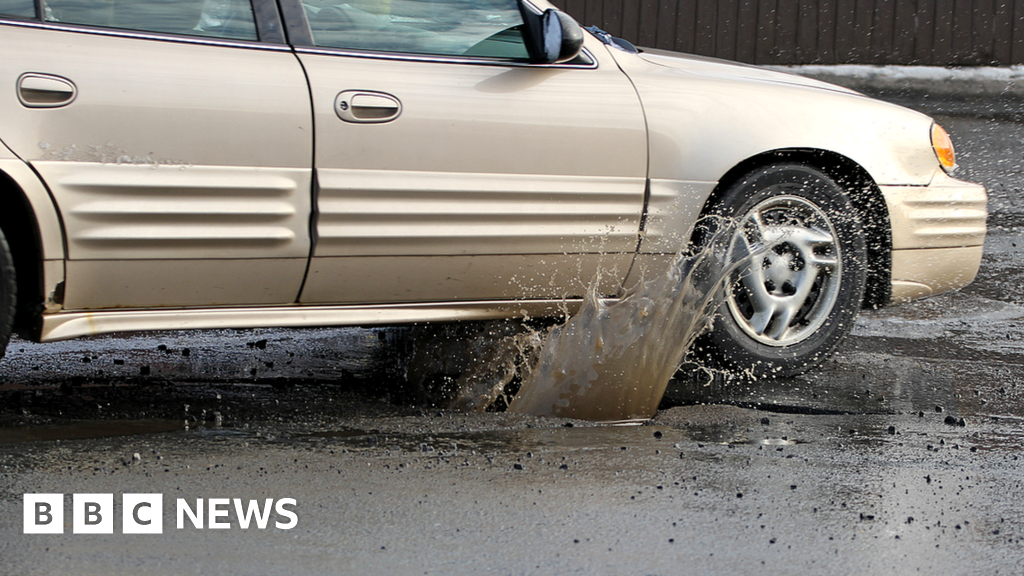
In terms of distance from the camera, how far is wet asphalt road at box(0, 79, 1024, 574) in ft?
8.58

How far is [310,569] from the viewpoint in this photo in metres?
2.50

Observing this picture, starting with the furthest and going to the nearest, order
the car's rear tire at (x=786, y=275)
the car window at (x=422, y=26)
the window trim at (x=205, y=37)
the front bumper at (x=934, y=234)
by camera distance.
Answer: the front bumper at (x=934, y=234) < the car's rear tire at (x=786, y=275) < the car window at (x=422, y=26) < the window trim at (x=205, y=37)

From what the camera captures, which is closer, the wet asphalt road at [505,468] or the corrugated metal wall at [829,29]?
the wet asphalt road at [505,468]

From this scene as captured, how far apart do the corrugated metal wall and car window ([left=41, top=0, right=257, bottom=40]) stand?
945 cm

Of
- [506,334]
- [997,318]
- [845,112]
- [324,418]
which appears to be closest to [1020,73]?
[997,318]

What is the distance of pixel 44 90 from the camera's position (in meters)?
3.26

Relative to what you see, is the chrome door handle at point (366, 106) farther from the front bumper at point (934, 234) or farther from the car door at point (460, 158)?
the front bumper at point (934, 234)

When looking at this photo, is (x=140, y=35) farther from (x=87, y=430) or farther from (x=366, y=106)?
(x=87, y=430)

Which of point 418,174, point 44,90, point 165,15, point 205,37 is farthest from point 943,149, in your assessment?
point 44,90

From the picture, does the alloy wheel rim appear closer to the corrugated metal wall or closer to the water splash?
the water splash

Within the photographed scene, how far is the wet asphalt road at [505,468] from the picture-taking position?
2615mm

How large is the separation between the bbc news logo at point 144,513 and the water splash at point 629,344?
129cm

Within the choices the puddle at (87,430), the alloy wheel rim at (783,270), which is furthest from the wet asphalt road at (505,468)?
the alloy wheel rim at (783,270)

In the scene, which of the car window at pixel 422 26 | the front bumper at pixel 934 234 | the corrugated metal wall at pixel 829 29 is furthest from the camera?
the corrugated metal wall at pixel 829 29
